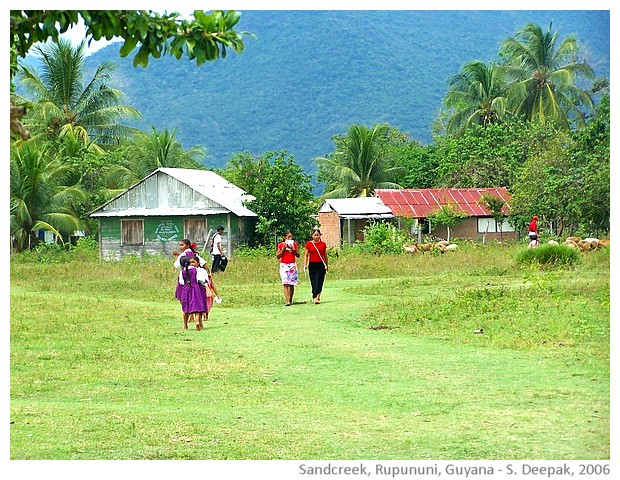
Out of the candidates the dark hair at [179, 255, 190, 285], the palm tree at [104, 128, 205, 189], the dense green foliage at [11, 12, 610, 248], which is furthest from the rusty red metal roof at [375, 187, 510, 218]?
the dark hair at [179, 255, 190, 285]

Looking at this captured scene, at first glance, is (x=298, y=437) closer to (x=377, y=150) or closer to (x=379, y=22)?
(x=379, y=22)

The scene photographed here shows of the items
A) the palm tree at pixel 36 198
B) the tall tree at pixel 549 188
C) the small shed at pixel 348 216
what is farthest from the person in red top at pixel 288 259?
the small shed at pixel 348 216

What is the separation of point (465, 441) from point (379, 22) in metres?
21.7

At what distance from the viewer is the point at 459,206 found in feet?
100

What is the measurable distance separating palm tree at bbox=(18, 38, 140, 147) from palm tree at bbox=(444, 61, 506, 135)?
12.4m

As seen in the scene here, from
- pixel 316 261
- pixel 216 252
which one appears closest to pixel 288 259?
pixel 316 261

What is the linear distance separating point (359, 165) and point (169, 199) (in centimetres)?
1103

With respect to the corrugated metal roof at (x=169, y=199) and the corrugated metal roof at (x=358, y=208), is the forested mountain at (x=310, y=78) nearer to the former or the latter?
the corrugated metal roof at (x=358, y=208)

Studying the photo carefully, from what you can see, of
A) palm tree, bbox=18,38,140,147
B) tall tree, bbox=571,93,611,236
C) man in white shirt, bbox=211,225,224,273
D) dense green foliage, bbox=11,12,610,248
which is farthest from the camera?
palm tree, bbox=18,38,140,147

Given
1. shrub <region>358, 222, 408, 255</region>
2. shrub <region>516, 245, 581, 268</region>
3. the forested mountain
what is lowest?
shrub <region>516, 245, 581, 268</region>

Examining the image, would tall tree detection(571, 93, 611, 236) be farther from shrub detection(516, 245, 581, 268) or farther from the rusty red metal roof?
the rusty red metal roof

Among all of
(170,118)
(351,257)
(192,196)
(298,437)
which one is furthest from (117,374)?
(170,118)

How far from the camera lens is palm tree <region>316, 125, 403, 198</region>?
34312mm

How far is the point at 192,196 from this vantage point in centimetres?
2544
